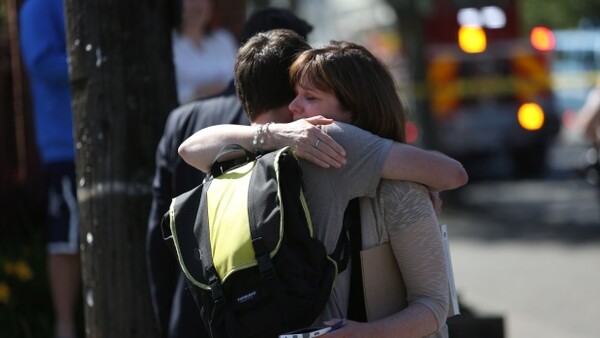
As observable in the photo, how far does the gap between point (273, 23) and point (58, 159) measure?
7.35ft

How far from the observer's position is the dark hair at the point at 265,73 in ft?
9.61

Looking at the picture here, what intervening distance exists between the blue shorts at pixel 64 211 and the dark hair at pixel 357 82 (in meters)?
3.24

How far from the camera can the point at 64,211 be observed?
5.89 m

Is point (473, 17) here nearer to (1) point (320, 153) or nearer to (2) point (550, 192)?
(2) point (550, 192)

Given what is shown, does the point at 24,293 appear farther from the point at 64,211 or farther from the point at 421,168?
the point at 421,168

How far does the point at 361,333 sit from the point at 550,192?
13.3m

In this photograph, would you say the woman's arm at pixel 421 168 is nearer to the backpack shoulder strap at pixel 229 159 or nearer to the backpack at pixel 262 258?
the backpack at pixel 262 258

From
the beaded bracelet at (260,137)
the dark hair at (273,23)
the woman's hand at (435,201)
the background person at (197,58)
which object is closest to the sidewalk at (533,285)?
the background person at (197,58)

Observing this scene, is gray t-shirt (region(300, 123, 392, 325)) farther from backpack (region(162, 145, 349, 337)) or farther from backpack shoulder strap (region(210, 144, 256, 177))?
backpack shoulder strap (region(210, 144, 256, 177))

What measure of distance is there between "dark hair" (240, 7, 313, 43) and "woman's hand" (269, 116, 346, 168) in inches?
49.0

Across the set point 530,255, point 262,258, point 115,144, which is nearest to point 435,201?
point 262,258

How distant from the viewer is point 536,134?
51.6 ft

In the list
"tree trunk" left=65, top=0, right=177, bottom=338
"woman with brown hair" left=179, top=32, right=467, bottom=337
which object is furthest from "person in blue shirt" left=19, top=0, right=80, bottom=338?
"woman with brown hair" left=179, top=32, right=467, bottom=337

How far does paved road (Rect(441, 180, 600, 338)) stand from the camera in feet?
24.9
